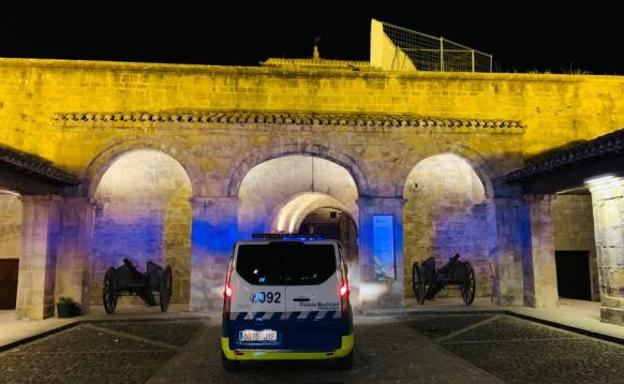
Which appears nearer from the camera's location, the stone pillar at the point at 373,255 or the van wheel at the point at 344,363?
the van wheel at the point at 344,363

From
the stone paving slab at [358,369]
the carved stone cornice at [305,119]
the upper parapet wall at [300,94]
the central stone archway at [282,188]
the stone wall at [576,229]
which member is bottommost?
the stone paving slab at [358,369]

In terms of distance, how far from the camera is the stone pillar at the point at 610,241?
10414 millimetres

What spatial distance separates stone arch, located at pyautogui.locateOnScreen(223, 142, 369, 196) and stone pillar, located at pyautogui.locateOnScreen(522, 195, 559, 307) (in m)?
5.04

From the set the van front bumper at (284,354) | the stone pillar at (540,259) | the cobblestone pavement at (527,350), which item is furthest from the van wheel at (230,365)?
the stone pillar at (540,259)

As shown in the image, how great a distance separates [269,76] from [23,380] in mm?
10719

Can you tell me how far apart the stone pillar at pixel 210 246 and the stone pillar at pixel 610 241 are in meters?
9.38

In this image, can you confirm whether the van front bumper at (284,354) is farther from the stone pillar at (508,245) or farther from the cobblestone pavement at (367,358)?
the stone pillar at (508,245)

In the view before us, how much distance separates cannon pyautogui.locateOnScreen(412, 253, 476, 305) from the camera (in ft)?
44.5

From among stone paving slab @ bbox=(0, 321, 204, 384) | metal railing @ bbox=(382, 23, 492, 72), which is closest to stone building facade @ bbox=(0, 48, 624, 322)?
stone paving slab @ bbox=(0, 321, 204, 384)

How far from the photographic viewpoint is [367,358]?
300 inches

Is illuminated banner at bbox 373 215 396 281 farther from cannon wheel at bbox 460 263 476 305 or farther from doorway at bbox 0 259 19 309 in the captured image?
doorway at bbox 0 259 19 309

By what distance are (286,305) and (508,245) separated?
9.66 metres

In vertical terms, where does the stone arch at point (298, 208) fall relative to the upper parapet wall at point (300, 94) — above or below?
below

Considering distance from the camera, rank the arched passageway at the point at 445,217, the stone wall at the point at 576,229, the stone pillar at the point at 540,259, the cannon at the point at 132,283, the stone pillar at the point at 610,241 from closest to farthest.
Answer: the stone pillar at the point at 610,241
the cannon at the point at 132,283
the stone pillar at the point at 540,259
the arched passageway at the point at 445,217
the stone wall at the point at 576,229
